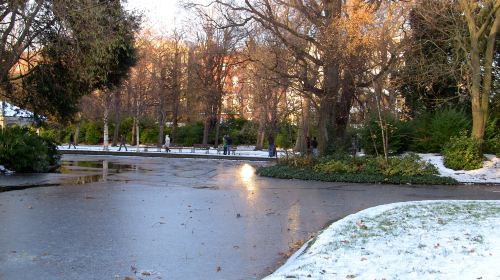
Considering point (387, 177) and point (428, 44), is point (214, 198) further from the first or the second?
point (428, 44)

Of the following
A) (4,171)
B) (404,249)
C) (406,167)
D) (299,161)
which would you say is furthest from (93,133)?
(404,249)

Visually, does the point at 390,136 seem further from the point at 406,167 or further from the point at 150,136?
the point at 150,136

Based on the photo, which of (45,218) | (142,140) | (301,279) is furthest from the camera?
(142,140)

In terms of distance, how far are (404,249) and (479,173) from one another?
14.6 metres

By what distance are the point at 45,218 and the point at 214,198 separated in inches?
182

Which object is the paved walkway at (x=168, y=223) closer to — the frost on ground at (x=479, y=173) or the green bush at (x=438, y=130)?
the frost on ground at (x=479, y=173)

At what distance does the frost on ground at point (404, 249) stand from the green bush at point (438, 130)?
14.2 meters

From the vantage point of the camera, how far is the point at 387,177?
726 inches

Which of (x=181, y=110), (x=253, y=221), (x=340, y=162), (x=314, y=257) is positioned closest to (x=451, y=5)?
(x=340, y=162)

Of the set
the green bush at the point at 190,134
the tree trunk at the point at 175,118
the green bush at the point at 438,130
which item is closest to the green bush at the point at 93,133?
the green bush at the point at 190,134

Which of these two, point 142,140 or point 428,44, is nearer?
point 428,44

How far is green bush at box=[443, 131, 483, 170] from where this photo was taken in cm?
2019

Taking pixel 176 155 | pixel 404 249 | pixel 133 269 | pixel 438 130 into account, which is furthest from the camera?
pixel 176 155

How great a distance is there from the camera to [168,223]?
9.68 m
